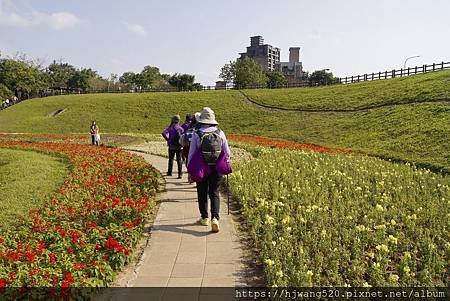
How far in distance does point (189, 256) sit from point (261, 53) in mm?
188855

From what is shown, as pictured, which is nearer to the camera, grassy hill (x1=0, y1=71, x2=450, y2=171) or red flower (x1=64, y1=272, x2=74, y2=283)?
red flower (x1=64, y1=272, x2=74, y2=283)

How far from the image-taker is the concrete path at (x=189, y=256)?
484 cm

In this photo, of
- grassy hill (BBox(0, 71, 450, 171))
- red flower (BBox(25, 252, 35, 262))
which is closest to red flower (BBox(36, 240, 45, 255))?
A: red flower (BBox(25, 252, 35, 262))

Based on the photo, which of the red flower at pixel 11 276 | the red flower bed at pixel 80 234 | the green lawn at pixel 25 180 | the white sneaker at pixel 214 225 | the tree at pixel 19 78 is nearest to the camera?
the red flower at pixel 11 276

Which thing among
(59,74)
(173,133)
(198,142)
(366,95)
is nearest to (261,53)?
(59,74)

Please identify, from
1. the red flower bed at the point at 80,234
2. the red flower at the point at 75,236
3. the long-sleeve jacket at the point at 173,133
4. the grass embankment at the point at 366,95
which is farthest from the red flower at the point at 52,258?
the grass embankment at the point at 366,95

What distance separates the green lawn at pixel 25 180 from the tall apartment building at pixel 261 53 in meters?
174

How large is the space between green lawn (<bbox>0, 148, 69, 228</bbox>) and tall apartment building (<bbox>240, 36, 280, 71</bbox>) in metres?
174

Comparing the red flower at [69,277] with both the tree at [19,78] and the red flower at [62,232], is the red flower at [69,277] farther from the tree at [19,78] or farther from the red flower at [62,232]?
the tree at [19,78]

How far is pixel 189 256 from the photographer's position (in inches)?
221

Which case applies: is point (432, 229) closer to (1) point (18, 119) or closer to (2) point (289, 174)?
(2) point (289, 174)

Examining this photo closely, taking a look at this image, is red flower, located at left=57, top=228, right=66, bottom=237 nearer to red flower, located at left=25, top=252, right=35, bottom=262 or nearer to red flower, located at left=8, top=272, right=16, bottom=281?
red flower, located at left=25, top=252, right=35, bottom=262

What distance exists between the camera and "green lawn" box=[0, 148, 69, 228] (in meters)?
8.95

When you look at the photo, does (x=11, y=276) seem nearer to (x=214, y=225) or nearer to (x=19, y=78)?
(x=214, y=225)
